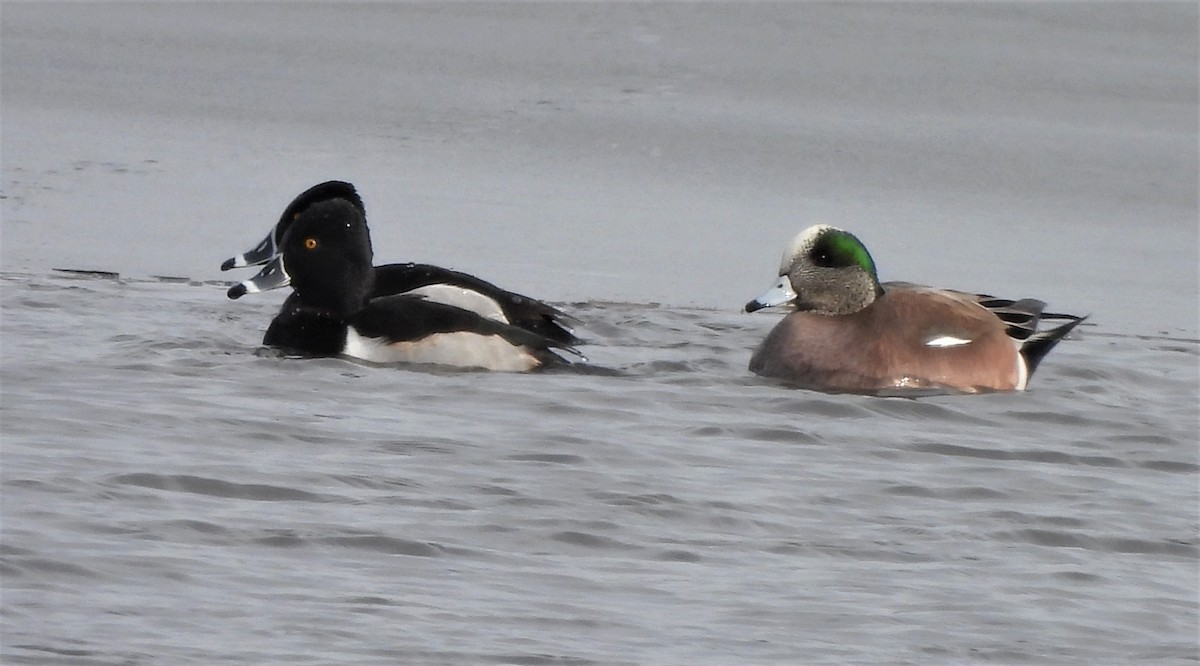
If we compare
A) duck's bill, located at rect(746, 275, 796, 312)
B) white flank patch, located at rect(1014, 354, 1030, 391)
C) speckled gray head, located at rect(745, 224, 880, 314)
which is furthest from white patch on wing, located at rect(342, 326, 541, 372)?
white flank patch, located at rect(1014, 354, 1030, 391)

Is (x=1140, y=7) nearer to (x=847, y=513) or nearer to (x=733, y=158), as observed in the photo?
(x=733, y=158)

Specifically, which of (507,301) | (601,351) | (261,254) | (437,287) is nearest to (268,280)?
(261,254)

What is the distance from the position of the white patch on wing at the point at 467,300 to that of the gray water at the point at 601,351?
1.29 feet

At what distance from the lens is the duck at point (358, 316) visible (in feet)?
22.3

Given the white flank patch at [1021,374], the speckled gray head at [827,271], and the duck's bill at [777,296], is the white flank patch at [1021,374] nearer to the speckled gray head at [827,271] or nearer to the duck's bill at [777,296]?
the speckled gray head at [827,271]

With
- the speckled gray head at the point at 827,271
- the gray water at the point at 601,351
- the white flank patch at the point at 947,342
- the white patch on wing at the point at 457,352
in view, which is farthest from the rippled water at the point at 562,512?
the speckled gray head at the point at 827,271

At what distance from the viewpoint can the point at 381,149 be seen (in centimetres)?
930

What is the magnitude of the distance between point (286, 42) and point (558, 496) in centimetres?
633

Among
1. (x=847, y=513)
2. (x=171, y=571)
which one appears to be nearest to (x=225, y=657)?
(x=171, y=571)

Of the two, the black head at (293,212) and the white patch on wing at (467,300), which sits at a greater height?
the black head at (293,212)

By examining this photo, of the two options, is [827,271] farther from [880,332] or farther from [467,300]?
[467,300]

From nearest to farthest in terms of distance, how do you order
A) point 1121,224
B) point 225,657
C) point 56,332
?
1. point 225,657
2. point 56,332
3. point 1121,224

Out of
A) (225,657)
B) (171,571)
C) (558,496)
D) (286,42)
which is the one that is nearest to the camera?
(225,657)

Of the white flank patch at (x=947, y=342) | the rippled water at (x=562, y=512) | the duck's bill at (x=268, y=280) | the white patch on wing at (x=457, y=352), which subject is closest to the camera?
the rippled water at (x=562, y=512)
